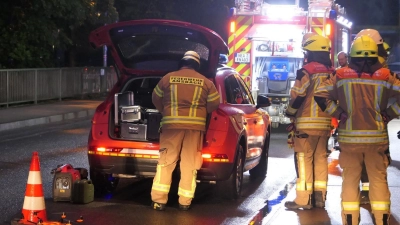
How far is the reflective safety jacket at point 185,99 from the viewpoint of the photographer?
8.18m

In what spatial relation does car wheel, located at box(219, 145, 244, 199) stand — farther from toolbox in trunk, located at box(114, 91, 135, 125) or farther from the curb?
the curb

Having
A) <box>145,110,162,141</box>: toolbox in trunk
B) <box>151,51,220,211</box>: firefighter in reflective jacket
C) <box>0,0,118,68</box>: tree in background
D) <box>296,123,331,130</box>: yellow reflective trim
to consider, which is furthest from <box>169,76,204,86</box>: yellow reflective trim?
<box>0,0,118,68</box>: tree in background

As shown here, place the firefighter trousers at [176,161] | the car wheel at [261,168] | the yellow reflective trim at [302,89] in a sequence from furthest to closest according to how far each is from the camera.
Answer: the car wheel at [261,168] → the yellow reflective trim at [302,89] → the firefighter trousers at [176,161]

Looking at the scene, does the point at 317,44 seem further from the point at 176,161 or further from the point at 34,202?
the point at 34,202

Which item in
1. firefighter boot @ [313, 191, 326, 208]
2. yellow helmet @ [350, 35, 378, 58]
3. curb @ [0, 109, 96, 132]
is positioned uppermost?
yellow helmet @ [350, 35, 378, 58]

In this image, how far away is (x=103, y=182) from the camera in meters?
9.12

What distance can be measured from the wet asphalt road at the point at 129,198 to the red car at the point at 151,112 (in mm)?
335

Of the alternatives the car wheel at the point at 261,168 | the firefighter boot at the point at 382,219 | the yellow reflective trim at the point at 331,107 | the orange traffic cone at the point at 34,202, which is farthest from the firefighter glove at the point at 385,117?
the car wheel at the point at 261,168

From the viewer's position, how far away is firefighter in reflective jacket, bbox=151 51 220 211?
8.19 m

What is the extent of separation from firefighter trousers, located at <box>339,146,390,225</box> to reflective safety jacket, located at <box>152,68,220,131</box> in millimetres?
1749

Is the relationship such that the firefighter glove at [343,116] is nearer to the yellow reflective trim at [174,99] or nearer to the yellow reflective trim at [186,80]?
the yellow reflective trim at [186,80]

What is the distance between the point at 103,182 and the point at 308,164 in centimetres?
241

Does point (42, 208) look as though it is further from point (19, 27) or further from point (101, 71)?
point (101, 71)

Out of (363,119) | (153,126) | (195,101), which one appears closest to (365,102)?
(363,119)
